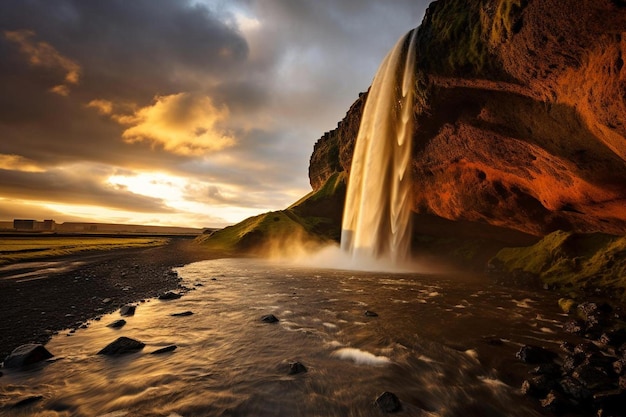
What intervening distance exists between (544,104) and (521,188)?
11.0 m

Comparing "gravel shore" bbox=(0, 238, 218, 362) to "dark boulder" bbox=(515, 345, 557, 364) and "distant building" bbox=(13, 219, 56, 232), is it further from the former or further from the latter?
"distant building" bbox=(13, 219, 56, 232)

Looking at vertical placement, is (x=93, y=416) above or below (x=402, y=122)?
below

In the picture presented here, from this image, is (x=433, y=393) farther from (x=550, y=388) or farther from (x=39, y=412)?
(x=39, y=412)

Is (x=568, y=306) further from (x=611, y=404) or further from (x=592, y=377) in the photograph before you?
(x=611, y=404)

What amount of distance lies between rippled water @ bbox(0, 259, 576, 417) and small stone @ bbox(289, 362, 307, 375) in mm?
135

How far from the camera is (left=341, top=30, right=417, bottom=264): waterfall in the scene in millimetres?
30391

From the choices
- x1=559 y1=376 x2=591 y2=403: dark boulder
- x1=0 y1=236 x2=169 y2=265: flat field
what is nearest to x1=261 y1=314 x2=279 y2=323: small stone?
x1=559 y1=376 x2=591 y2=403: dark boulder

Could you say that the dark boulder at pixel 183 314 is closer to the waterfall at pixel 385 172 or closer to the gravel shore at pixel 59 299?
the gravel shore at pixel 59 299

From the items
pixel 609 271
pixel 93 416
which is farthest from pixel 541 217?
pixel 93 416

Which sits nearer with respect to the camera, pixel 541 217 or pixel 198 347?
pixel 198 347

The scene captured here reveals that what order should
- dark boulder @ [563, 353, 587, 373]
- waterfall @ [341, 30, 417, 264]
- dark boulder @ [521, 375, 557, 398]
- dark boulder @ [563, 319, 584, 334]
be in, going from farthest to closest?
waterfall @ [341, 30, 417, 264]
dark boulder @ [563, 319, 584, 334]
dark boulder @ [563, 353, 587, 373]
dark boulder @ [521, 375, 557, 398]

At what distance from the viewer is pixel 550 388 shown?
575 cm

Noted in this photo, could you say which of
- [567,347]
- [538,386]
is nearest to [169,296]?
[538,386]

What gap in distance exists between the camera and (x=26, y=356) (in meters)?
6.43
